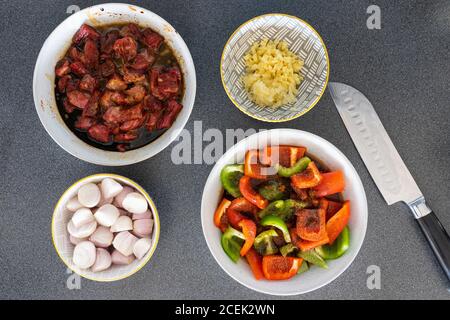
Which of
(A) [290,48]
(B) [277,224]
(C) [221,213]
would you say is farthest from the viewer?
(A) [290,48]

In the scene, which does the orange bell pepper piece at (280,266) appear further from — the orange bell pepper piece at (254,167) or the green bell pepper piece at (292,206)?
the orange bell pepper piece at (254,167)

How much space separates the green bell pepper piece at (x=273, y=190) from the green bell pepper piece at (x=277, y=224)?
7 centimetres

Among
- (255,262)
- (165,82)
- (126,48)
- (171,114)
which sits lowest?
(255,262)

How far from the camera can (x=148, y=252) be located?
1401 millimetres

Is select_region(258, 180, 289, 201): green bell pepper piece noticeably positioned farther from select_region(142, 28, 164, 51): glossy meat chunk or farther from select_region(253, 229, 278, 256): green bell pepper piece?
select_region(142, 28, 164, 51): glossy meat chunk

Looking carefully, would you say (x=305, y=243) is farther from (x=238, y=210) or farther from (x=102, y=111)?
(x=102, y=111)

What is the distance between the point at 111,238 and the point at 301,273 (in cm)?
62

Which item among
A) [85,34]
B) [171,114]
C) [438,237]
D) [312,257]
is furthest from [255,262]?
[85,34]

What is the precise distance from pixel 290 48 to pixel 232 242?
2.24 ft

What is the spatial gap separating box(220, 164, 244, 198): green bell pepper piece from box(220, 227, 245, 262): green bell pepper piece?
0.12m

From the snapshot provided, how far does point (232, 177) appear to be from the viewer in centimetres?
142

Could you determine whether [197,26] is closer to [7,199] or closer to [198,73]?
[198,73]

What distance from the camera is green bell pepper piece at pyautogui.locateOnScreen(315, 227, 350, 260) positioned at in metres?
1.35
